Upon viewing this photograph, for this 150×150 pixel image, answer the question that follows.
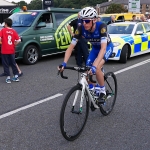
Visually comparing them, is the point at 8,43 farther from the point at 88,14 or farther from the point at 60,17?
the point at 60,17

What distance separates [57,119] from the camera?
4703mm

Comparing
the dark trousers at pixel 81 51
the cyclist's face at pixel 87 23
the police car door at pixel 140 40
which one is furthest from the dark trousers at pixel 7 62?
the police car door at pixel 140 40

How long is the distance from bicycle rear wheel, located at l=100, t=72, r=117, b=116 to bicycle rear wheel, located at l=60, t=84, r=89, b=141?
738 millimetres

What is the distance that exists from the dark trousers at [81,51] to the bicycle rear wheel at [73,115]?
4.47 m

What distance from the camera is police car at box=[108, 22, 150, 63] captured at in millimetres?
9898

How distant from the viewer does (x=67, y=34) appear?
11.1 meters

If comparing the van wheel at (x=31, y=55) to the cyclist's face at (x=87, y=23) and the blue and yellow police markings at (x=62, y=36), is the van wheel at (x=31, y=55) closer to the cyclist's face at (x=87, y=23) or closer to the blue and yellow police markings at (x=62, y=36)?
the blue and yellow police markings at (x=62, y=36)

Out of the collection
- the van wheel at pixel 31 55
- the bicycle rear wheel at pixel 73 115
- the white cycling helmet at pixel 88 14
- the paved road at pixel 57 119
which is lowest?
the paved road at pixel 57 119

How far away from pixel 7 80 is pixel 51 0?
15417mm

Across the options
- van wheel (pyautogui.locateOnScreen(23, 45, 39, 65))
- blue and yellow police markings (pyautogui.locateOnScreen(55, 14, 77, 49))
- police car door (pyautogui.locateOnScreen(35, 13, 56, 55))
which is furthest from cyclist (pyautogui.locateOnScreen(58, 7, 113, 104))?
blue and yellow police markings (pyautogui.locateOnScreen(55, 14, 77, 49))

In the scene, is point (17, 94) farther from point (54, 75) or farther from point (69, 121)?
point (69, 121)

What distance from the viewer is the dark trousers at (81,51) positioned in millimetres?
8547

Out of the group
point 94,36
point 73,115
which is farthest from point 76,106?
point 94,36

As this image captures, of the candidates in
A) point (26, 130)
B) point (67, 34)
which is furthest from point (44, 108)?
point (67, 34)
